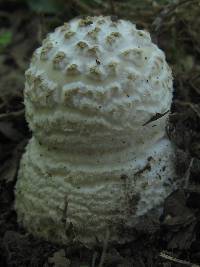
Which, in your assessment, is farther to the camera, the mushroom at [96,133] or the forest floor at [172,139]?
the forest floor at [172,139]

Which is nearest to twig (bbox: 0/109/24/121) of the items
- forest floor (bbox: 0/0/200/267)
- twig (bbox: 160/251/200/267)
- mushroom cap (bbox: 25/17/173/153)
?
forest floor (bbox: 0/0/200/267)

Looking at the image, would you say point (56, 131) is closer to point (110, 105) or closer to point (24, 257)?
point (110, 105)

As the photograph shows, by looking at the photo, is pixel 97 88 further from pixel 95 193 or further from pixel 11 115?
pixel 11 115

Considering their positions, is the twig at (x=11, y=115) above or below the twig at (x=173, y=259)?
below

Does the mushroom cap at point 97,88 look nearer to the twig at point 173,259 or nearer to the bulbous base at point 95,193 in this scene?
the bulbous base at point 95,193

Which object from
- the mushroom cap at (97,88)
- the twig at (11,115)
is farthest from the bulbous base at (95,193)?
the twig at (11,115)

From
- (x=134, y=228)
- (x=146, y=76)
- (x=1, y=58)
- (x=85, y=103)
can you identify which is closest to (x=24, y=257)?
(x=134, y=228)

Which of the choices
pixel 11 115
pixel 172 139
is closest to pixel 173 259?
pixel 172 139

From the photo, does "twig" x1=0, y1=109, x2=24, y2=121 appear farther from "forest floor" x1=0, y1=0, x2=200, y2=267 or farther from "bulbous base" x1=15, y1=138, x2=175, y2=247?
"bulbous base" x1=15, y1=138, x2=175, y2=247
